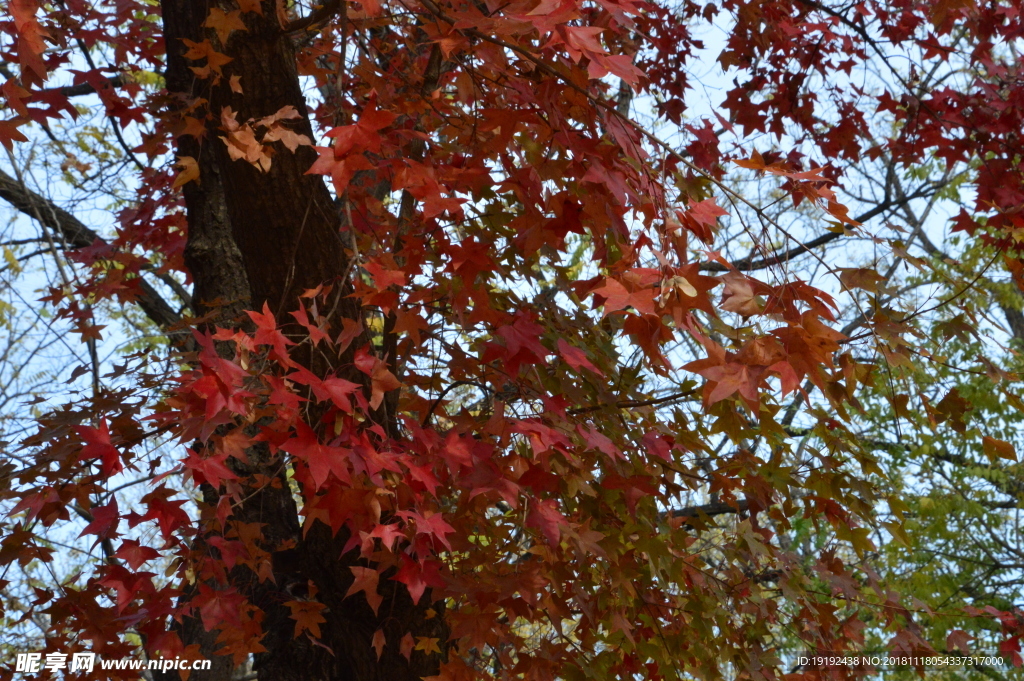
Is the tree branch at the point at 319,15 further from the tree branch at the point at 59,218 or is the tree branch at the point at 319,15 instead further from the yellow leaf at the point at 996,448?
the tree branch at the point at 59,218

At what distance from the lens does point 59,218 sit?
5.42 metres

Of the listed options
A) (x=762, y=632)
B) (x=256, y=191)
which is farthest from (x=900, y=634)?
(x=256, y=191)

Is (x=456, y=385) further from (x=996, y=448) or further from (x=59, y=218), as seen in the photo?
(x=59, y=218)

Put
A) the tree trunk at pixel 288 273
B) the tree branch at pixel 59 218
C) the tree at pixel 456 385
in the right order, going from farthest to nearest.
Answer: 1. the tree branch at pixel 59 218
2. the tree trunk at pixel 288 273
3. the tree at pixel 456 385

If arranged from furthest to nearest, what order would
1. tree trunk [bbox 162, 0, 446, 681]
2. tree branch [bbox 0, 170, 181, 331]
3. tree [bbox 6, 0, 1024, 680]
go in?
tree branch [bbox 0, 170, 181, 331]
tree trunk [bbox 162, 0, 446, 681]
tree [bbox 6, 0, 1024, 680]

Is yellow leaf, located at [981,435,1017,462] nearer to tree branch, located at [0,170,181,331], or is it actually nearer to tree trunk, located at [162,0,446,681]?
tree trunk, located at [162,0,446,681]

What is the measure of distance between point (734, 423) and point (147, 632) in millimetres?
1588

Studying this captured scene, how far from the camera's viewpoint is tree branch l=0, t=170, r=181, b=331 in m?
4.79

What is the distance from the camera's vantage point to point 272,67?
263 centimetres

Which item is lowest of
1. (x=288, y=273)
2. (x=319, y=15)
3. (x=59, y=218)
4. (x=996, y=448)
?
(x=996, y=448)

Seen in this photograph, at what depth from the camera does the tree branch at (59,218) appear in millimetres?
4793

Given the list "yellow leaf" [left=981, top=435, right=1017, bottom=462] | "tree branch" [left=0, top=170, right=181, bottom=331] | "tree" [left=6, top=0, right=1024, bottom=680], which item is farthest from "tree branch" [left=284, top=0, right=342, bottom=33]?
"tree branch" [left=0, top=170, right=181, bottom=331]

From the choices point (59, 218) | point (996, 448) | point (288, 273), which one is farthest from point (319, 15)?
point (59, 218)

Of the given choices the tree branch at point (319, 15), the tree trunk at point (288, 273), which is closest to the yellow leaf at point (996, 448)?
the tree trunk at point (288, 273)
